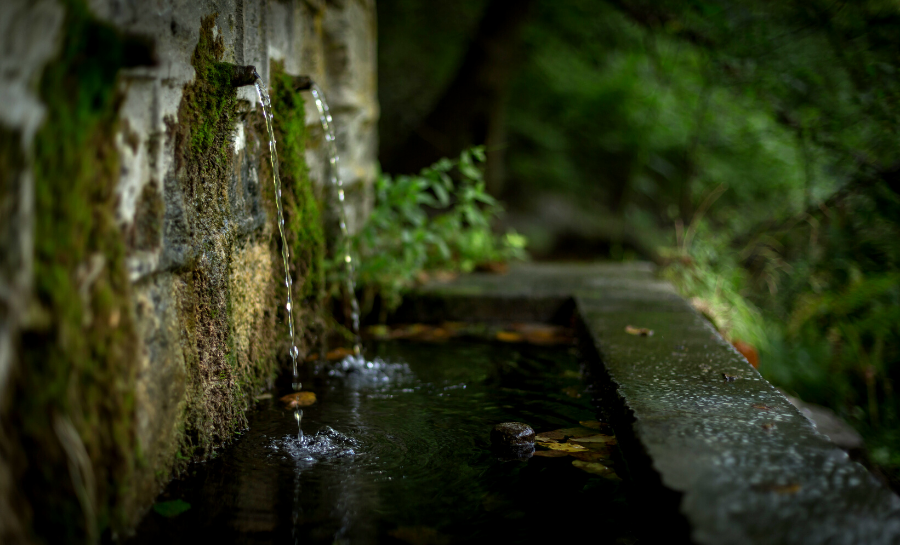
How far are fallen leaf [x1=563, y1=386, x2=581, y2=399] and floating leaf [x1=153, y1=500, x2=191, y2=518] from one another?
138 cm

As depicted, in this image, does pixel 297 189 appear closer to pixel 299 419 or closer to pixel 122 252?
pixel 299 419

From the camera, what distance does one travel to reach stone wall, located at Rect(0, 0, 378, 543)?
40.3 inches

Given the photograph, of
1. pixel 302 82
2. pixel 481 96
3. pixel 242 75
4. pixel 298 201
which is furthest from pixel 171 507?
pixel 481 96

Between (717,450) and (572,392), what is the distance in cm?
102

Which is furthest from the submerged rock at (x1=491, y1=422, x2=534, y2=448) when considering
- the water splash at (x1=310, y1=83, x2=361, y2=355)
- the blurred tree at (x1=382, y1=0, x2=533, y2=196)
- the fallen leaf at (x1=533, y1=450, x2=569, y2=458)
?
the blurred tree at (x1=382, y1=0, x2=533, y2=196)

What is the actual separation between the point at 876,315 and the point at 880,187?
76 centimetres

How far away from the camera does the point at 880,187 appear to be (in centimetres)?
396

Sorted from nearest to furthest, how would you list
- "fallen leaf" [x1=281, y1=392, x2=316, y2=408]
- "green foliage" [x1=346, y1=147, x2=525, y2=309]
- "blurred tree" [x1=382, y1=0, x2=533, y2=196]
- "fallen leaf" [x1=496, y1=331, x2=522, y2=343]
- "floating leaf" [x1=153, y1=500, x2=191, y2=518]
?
"floating leaf" [x1=153, y1=500, x2=191, y2=518]
"fallen leaf" [x1=281, y1=392, x2=316, y2=408]
"fallen leaf" [x1=496, y1=331, x2=522, y2=343]
"green foliage" [x1=346, y1=147, x2=525, y2=309]
"blurred tree" [x1=382, y1=0, x2=533, y2=196]

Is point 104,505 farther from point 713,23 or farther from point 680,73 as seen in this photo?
point 680,73

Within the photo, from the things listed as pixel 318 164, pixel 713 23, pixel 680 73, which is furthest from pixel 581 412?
pixel 680 73

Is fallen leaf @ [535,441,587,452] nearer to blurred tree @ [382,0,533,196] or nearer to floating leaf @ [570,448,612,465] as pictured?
floating leaf @ [570,448,612,465]

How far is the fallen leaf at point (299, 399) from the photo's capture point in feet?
7.26

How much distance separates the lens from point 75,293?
1.13 meters

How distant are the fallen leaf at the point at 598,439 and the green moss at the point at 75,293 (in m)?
1.24
